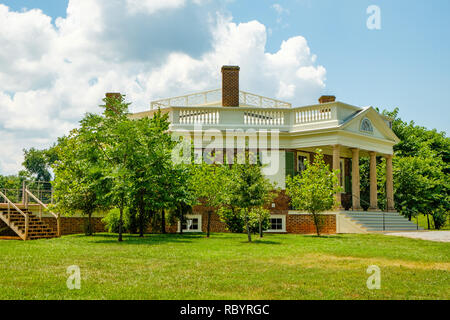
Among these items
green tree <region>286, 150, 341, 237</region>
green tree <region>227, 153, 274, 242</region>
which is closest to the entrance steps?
green tree <region>286, 150, 341, 237</region>

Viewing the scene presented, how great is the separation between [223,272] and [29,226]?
48.3 feet

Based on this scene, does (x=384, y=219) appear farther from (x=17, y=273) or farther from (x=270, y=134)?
(x=17, y=273)

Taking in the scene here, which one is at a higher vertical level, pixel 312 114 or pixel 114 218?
pixel 312 114

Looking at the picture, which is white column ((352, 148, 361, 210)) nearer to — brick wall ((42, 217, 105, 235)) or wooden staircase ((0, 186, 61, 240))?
brick wall ((42, 217, 105, 235))

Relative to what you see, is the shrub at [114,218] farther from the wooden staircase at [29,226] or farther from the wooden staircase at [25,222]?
the wooden staircase at [29,226]

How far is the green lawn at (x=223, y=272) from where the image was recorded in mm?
7715

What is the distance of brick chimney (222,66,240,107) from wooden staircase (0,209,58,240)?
43.5 ft

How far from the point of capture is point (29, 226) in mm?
21359

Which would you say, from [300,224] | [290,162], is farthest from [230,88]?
[300,224]

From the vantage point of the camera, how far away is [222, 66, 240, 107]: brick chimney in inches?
1157

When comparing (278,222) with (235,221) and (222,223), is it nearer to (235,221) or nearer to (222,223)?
(222,223)

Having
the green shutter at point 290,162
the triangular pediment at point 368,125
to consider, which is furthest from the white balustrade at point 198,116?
the triangular pediment at point 368,125
